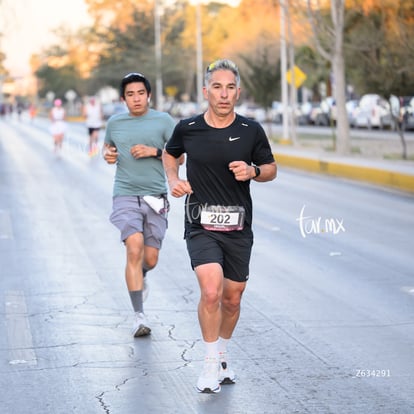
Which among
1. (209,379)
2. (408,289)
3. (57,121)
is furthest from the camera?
(57,121)

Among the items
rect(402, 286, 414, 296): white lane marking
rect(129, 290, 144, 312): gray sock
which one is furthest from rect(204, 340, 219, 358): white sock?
rect(402, 286, 414, 296): white lane marking

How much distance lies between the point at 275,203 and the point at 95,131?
48.5ft

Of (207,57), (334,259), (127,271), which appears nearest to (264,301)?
(127,271)

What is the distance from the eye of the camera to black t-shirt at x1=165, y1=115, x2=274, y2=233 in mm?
6363

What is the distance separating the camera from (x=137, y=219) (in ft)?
27.1

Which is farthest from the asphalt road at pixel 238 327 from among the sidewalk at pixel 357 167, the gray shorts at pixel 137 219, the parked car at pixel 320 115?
the parked car at pixel 320 115

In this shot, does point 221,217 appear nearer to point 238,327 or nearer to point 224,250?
point 224,250

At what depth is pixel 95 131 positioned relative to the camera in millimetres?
32281

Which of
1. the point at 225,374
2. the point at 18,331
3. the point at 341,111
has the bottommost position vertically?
the point at 18,331

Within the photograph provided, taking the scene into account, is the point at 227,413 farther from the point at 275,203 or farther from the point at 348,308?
the point at 275,203

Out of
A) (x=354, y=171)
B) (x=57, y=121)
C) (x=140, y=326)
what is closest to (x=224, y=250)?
(x=140, y=326)

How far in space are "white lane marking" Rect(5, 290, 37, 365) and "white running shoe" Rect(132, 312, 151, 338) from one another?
29.2 inches

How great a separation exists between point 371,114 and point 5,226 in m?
36.6

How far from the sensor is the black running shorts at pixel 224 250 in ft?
21.0
